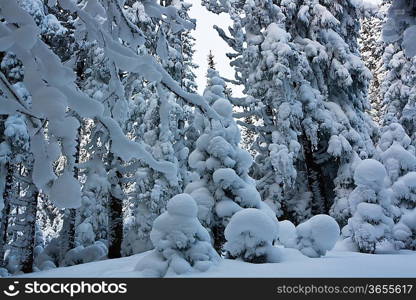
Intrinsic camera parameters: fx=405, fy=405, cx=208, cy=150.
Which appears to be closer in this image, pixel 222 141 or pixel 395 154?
pixel 222 141

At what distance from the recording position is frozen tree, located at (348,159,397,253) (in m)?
10.4

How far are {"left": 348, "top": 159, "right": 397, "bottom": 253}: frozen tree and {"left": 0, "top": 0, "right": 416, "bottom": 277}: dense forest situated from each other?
0.12 feet

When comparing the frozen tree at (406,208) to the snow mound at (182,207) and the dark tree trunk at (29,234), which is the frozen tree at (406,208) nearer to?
the snow mound at (182,207)

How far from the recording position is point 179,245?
7125 millimetres

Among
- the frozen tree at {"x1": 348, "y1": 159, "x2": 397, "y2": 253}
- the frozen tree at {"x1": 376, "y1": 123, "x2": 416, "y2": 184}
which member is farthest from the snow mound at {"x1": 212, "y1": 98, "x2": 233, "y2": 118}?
the frozen tree at {"x1": 376, "y1": 123, "x2": 416, "y2": 184}

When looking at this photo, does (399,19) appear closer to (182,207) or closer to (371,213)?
(182,207)

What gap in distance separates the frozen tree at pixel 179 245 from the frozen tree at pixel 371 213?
490cm

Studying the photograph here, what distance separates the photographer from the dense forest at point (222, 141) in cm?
254

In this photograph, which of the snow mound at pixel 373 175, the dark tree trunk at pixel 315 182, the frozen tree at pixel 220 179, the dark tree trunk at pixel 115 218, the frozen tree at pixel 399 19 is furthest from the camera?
the dark tree trunk at pixel 115 218

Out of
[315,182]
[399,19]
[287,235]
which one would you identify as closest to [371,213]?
[287,235]

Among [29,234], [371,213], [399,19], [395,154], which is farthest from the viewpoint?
[395,154]

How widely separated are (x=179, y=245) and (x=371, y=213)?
19.4 ft

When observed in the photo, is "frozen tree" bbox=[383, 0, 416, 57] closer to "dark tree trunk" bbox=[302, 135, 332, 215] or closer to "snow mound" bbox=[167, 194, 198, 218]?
"snow mound" bbox=[167, 194, 198, 218]

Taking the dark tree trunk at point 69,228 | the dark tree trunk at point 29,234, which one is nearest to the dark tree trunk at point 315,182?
the dark tree trunk at point 69,228
